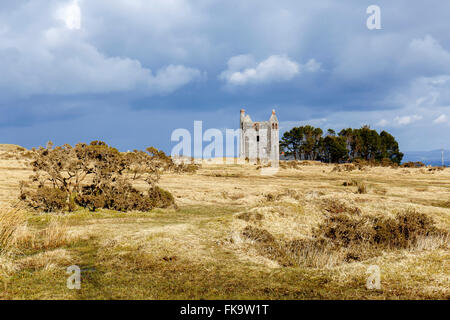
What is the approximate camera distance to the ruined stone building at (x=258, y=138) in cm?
10300

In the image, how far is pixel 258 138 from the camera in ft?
346

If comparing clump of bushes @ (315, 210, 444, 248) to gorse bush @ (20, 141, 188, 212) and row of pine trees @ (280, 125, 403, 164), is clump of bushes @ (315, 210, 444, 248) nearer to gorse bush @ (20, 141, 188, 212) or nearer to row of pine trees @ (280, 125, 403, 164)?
gorse bush @ (20, 141, 188, 212)

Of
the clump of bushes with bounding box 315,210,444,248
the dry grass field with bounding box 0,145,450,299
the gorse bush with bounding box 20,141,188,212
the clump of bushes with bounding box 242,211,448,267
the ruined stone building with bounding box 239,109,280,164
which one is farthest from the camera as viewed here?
the ruined stone building with bounding box 239,109,280,164

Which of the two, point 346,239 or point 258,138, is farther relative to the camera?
point 258,138

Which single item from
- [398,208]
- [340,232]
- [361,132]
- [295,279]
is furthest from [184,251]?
[361,132]

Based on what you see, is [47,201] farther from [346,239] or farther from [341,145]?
[341,145]

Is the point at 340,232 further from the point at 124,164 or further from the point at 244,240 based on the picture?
the point at 124,164

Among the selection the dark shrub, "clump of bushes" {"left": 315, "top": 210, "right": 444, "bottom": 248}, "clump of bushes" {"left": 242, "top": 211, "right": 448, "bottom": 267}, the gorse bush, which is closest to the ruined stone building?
the gorse bush

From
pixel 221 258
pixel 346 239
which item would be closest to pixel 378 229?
pixel 346 239

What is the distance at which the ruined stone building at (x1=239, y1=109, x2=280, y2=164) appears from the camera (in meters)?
103

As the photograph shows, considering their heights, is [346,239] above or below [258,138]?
below

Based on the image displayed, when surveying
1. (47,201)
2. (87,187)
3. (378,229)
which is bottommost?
(378,229)

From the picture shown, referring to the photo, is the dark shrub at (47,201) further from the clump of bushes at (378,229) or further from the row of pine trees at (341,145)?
the row of pine trees at (341,145)

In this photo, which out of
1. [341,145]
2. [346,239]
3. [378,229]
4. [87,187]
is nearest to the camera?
[346,239]
